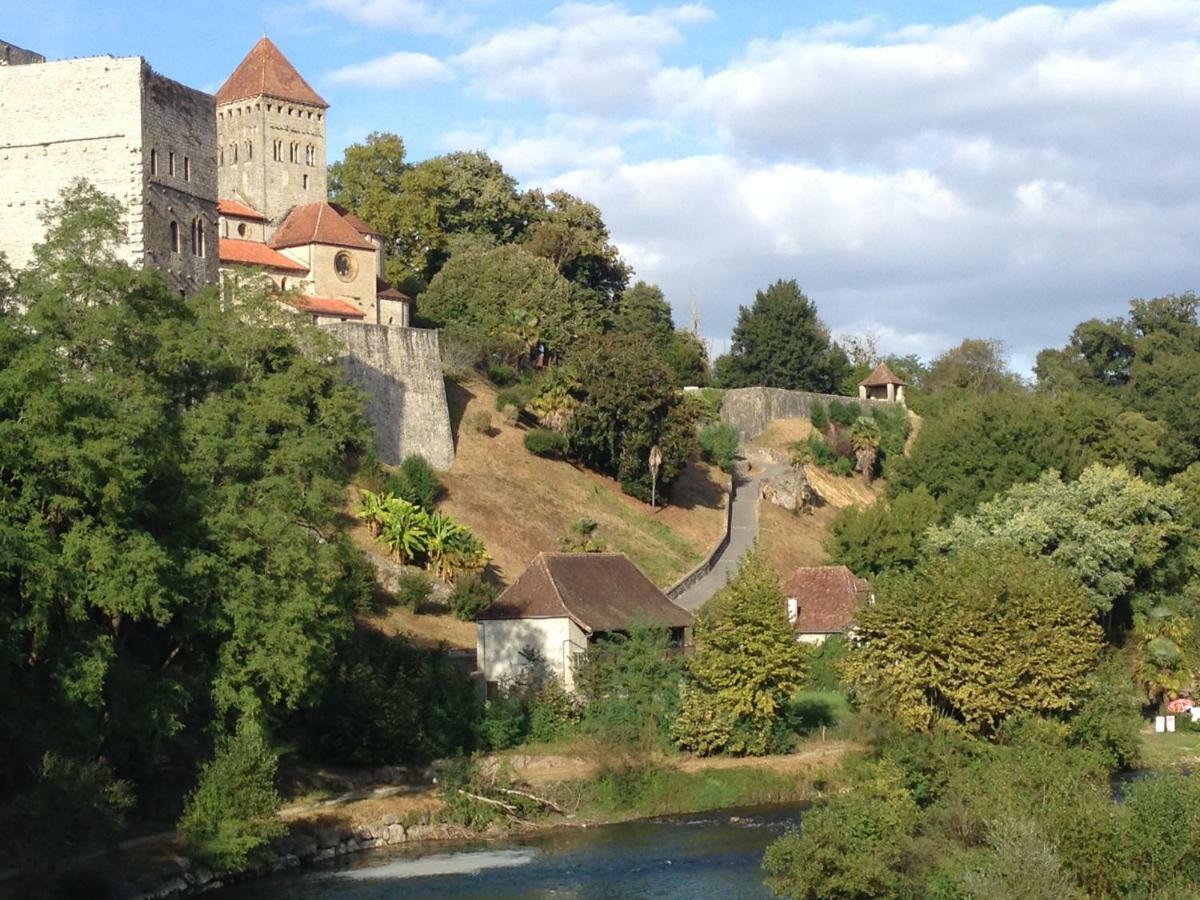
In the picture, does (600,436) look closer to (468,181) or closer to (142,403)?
(468,181)

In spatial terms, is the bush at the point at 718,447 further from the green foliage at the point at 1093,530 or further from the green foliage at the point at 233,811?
the green foliage at the point at 233,811

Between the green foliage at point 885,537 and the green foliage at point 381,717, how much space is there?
18298 millimetres

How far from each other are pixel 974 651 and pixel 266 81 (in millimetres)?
46129

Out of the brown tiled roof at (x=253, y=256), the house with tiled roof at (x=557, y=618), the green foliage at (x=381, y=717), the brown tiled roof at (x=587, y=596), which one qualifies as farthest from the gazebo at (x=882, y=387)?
the green foliage at (x=381, y=717)

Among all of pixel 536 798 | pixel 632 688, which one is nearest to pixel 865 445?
pixel 632 688

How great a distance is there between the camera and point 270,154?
246 ft

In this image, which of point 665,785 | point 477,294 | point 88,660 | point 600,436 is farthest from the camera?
point 477,294

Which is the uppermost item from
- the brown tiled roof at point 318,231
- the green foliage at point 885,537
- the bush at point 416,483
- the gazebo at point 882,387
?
the brown tiled roof at point 318,231

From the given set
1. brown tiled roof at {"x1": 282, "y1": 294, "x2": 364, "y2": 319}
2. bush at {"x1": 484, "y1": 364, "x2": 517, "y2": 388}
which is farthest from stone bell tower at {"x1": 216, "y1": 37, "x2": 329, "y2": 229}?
bush at {"x1": 484, "y1": 364, "x2": 517, "y2": 388}

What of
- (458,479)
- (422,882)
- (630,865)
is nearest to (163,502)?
(422,882)

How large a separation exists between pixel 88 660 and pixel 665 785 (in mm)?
13948

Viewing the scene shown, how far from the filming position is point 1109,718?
41.0 m

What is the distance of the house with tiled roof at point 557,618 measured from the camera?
45750 mm

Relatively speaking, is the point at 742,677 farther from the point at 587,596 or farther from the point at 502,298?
the point at 502,298
